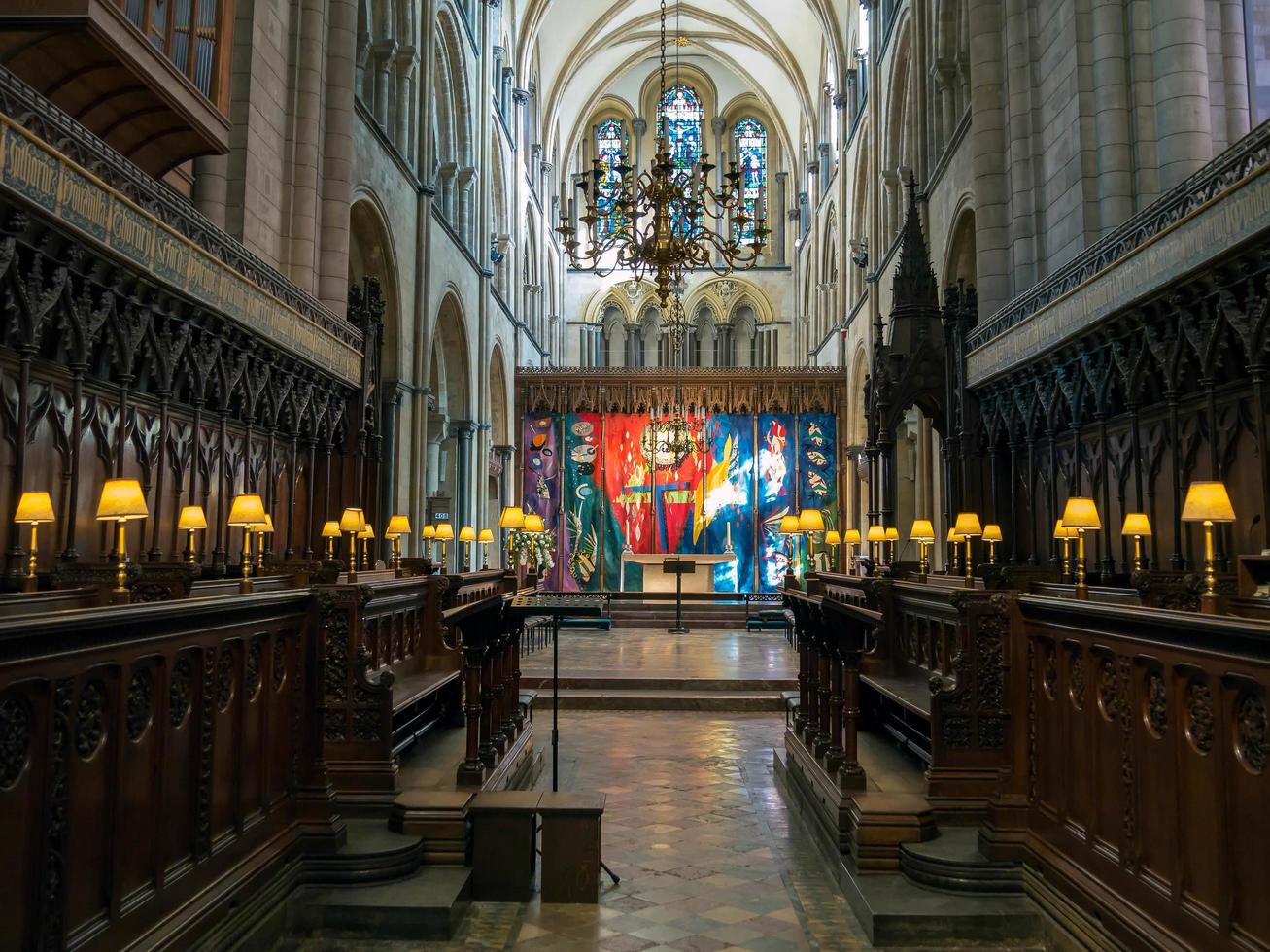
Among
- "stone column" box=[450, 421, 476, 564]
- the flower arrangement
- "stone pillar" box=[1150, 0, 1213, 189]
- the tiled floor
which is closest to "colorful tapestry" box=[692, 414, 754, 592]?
the flower arrangement

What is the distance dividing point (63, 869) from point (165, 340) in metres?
6.39

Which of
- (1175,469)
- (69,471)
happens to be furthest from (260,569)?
(1175,469)

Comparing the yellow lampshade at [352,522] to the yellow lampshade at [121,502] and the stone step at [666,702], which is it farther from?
the stone step at [666,702]

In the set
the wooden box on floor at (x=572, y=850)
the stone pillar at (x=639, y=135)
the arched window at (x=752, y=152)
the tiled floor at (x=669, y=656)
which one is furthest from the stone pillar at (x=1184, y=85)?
the stone pillar at (x=639, y=135)

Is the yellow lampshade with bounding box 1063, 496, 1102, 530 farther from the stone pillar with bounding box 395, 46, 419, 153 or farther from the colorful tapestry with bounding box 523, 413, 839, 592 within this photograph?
the colorful tapestry with bounding box 523, 413, 839, 592

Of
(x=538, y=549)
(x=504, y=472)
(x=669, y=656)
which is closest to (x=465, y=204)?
(x=504, y=472)

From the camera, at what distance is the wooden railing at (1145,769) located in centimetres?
303

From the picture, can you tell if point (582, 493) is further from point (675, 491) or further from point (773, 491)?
point (773, 491)

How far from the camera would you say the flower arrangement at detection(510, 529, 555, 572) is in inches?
932

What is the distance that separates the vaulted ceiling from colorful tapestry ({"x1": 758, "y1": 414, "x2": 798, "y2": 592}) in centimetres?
1029

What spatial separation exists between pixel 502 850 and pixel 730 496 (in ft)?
74.6

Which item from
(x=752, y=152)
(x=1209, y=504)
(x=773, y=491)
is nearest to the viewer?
(x=1209, y=504)

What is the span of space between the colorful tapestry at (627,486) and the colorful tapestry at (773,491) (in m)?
3.00

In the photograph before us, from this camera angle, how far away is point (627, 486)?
27.6m
